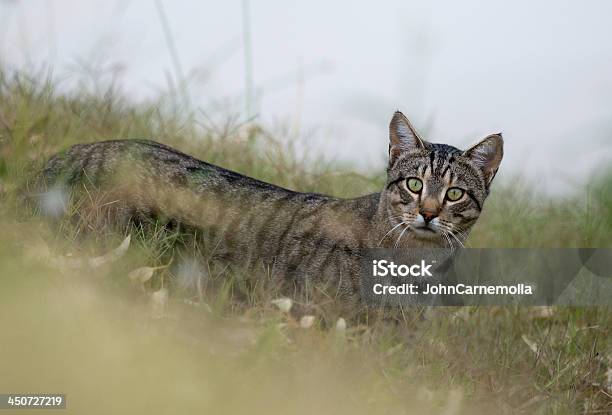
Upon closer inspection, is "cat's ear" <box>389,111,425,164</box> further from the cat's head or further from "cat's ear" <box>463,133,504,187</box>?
"cat's ear" <box>463,133,504,187</box>

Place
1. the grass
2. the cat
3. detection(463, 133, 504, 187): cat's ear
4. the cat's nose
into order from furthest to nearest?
detection(463, 133, 504, 187): cat's ear, the cat, the cat's nose, the grass

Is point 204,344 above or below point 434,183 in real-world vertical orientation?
below

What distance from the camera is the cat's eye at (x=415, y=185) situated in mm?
6332

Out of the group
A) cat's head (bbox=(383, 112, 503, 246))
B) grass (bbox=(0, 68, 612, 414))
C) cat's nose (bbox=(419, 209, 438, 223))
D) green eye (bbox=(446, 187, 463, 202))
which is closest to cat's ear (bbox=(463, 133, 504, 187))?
cat's head (bbox=(383, 112, 503, 246))

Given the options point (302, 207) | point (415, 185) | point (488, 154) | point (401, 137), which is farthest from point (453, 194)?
point (302, 207)

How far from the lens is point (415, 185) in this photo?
635cm

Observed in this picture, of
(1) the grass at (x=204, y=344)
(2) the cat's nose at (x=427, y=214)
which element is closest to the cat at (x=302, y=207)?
(2) the cat's nose at (x=427, y=214)

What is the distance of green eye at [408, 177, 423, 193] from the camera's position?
6.33 metres

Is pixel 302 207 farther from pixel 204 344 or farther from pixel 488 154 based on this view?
pixel 204 344

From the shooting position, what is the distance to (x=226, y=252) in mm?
6562

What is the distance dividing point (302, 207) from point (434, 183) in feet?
3.68

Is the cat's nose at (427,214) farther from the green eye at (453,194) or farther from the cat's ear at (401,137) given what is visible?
the cat's ear at (401,137)

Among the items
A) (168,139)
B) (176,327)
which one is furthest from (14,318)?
(168,139)

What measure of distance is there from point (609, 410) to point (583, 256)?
2988 millimetres
